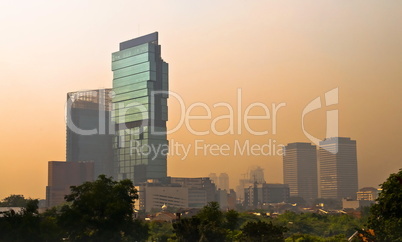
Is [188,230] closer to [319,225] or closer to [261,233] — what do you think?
[261,233]

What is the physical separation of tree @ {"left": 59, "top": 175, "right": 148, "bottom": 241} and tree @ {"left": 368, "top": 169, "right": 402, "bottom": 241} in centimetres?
2965

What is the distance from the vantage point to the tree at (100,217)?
72938 millimetres

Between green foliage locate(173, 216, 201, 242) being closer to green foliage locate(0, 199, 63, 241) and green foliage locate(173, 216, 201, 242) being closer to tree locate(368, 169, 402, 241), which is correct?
tree locate(368, 169, 402, 241)

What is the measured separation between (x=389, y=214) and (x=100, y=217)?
33.7 meters

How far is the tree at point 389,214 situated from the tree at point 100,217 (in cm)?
2965

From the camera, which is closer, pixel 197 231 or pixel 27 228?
pixel 197 231

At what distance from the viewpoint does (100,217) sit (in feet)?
243

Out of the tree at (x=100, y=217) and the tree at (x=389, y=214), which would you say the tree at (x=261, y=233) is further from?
the tree at (x=100, y=217)

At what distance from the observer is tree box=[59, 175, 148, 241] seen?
7294 centimetres

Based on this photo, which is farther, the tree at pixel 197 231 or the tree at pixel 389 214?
the tree at pixel 197 231

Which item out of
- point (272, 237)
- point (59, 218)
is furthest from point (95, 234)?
point (272, 237)

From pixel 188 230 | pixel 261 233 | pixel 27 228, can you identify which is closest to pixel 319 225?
pixel 261 233

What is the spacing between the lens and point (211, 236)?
62.9 m

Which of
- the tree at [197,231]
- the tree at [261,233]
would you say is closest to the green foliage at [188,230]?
the tree at [197,231]
